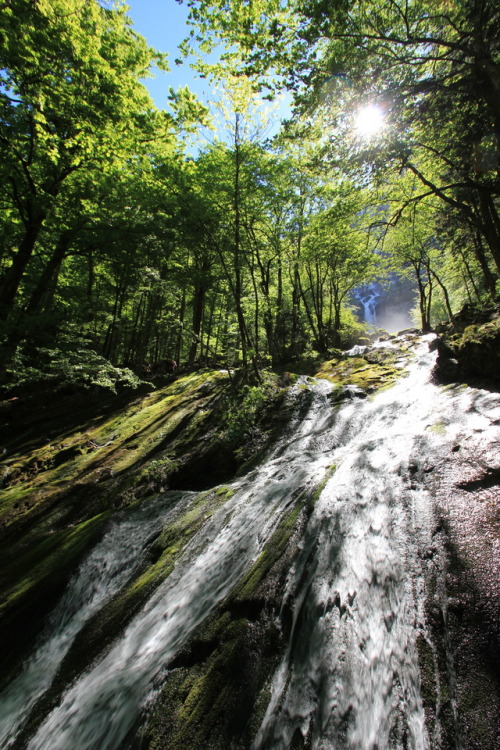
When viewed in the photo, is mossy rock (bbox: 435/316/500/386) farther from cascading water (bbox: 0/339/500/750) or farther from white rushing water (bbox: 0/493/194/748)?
white rushing water (bbox: 0/493/194/748)

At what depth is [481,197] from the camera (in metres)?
13.5

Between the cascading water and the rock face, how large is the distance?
1.78 meters

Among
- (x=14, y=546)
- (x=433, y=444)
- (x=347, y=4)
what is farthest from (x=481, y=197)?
(x=14, y=546)

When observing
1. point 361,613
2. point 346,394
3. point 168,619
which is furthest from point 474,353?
point 168,619

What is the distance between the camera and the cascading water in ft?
8.82

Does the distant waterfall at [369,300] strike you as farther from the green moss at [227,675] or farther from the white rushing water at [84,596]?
the green moss at [227,675]

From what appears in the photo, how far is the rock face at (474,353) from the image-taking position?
8.49m

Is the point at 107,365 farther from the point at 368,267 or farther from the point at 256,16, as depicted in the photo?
the point at 368,267

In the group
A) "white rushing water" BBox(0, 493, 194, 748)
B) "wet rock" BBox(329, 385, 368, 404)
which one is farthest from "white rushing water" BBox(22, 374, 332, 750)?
"wet rock" BBox(329, 385, 368, 404)

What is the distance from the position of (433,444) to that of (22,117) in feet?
42.2

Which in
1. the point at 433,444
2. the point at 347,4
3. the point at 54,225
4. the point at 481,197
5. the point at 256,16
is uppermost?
the point at 256,16

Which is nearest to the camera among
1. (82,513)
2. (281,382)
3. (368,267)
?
(82,513)

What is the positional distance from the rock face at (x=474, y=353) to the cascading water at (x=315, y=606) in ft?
5.84

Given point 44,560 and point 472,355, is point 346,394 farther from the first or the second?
point 44,560
